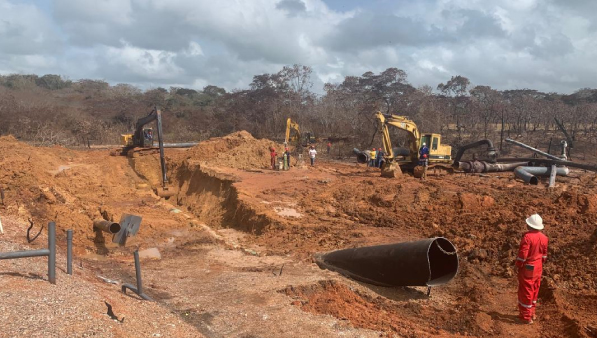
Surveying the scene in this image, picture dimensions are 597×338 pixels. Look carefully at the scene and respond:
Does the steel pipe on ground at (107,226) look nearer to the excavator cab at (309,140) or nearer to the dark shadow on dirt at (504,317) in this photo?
the dark shadow on dirt at (504,317)

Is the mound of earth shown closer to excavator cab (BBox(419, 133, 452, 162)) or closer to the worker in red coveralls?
excavator cab (BBox(419, 133, 452, 162))

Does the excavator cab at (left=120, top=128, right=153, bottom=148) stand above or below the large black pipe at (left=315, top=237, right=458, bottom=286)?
above

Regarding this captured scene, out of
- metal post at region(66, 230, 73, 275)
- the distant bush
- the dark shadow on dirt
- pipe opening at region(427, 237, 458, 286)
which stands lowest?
the dark shadow on dirt

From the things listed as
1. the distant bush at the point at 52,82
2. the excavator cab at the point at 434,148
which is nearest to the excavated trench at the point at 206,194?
the excavator cab at the point at 434,148

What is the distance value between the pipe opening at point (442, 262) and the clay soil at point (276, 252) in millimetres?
293

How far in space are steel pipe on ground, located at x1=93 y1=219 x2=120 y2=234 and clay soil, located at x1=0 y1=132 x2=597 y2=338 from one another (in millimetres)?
268

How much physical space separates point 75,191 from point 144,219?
154 inches

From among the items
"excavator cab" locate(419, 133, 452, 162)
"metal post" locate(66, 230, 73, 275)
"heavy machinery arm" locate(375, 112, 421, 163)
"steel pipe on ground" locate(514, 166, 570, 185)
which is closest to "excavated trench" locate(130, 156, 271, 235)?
"metal post" locate(66, 230, 73, 275)

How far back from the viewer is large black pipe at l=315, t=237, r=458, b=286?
695 centimetres

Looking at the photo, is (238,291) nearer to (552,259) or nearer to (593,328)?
(593,328)

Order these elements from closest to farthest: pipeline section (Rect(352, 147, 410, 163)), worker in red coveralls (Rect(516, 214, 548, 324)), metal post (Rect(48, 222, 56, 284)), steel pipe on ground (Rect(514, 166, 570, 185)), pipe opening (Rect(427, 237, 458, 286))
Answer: metal post (Rect(48, 222, 56, 284)) → worker in red coveralls (Rect(516, 214, 548, 324)) → pipe opening (Rect(427, 237, 458, 286)) → steel pipe on ground (Rect(514, 166, 570, 185)) → pipeline section (Rect(352, 147, 410, 163))

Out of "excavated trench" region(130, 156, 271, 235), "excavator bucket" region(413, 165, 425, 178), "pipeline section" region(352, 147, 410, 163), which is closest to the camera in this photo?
"excavated trench" region(130, 156, 271, 235)

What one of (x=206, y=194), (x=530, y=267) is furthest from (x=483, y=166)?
(x=530, y=267)

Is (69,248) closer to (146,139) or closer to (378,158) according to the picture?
(146,139)
